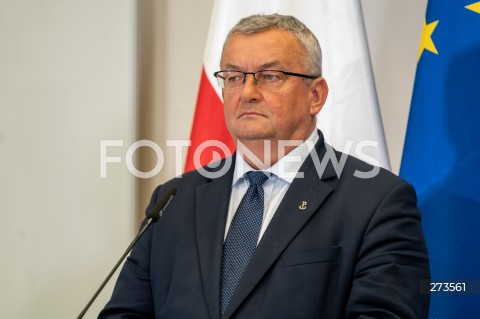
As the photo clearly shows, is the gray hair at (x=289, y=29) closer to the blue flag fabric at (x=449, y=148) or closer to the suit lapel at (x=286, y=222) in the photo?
the suit lapel at (x=286, y=222)

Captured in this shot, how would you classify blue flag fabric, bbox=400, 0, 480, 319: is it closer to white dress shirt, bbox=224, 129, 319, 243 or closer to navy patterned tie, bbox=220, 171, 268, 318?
Answer: white dress shirt, bbox=224, 129, 319, 243

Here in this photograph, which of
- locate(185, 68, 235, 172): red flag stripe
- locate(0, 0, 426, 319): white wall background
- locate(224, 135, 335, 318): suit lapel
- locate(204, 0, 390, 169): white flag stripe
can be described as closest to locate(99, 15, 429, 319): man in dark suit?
locate(224, 135, 335, 318): suit lapel

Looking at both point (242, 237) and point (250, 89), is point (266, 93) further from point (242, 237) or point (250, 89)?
point (242, 237)

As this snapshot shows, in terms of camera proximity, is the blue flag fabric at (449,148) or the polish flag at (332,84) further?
the polish flag at (332,84)

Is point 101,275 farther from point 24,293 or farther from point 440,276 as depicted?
point 440,276

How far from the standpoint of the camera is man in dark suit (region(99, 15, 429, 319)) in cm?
165

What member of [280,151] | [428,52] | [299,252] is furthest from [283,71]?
[428,52]

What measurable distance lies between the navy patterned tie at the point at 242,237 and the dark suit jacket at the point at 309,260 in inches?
1.2

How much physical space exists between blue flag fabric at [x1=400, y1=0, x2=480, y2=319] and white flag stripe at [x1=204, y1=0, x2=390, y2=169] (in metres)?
0.16

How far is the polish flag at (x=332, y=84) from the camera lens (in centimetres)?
248

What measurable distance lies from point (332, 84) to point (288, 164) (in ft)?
2.26

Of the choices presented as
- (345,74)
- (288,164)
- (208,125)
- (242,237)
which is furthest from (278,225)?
(208,125)

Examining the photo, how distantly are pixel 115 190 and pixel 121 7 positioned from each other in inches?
34.2

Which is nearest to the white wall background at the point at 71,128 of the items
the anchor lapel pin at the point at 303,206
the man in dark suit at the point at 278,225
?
the man in dark suit at the point at 278,225
